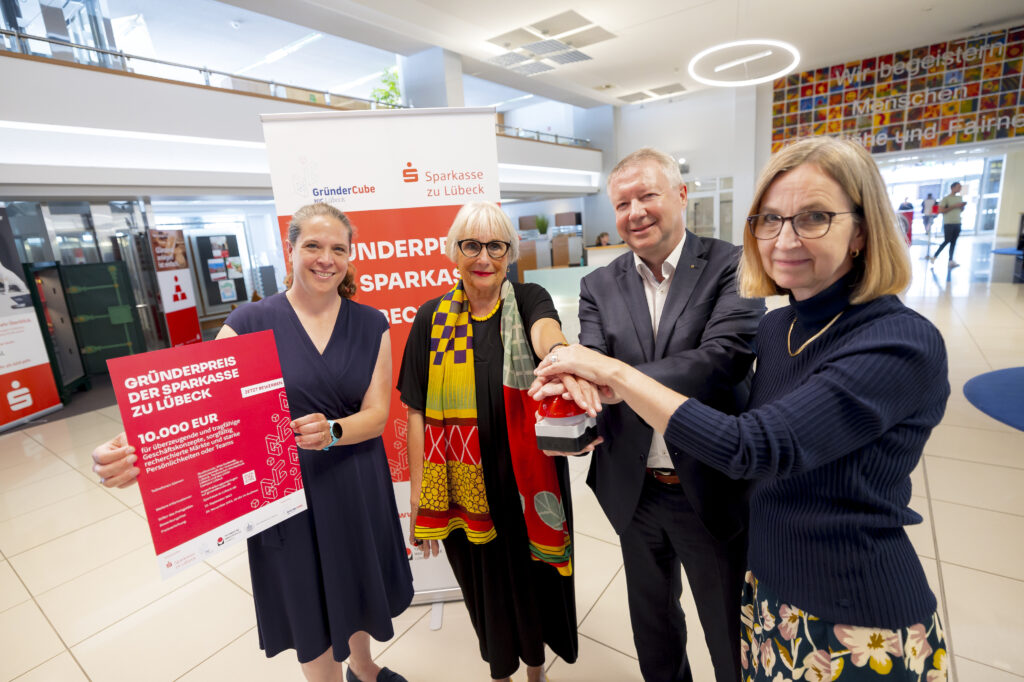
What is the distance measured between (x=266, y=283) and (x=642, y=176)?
43.4 ft

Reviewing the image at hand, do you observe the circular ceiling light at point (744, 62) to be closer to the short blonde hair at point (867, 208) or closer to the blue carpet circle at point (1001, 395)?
the blue carpet circle at point (1001, 395)

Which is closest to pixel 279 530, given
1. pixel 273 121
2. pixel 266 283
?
pixel 273 121

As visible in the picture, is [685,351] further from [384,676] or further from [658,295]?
[384,676]

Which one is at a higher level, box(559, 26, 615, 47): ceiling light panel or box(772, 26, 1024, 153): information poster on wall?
box(559, 26, 615, 47): ceiling light panel

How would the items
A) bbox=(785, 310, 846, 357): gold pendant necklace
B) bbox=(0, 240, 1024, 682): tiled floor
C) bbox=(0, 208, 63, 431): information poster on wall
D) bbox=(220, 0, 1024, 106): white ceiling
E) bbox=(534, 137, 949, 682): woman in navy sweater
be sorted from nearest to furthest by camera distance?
bbox=(534, 137, 949, 682): woman in navy sweater → bbox=(785, 310, 846, 357): gold pendant necklace → bbox=(0, 240, 1024, 682): tiled floor → bbox=(0, 208, 63, 431): information poster on wall → bbox=(220, 0, 1024, 106): white ceiling

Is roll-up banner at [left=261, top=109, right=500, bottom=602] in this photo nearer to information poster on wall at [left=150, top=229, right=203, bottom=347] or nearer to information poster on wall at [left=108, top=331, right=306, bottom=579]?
information poster on wall at [left=108, top=331, right=306, bottom=579]

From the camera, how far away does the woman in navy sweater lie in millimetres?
838

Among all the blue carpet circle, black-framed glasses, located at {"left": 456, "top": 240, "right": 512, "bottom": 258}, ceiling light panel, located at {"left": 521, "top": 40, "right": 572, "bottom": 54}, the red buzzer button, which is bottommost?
the blue carpet circle

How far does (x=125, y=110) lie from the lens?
230 inches

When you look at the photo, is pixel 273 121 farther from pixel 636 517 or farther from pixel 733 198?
pixel 733 198

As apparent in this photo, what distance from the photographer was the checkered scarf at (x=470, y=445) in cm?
151

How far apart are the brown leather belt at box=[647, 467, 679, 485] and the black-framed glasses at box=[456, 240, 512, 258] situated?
2.74ft

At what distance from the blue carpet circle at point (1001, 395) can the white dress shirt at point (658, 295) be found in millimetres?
2236

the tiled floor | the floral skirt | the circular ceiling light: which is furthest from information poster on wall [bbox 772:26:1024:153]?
the floral skirt
